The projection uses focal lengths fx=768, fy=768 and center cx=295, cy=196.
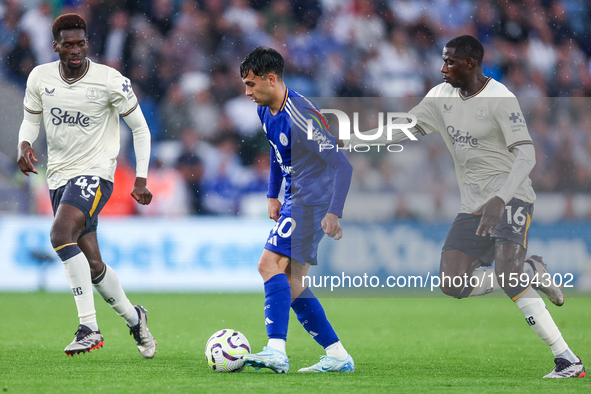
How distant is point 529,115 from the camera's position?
9.48 metres

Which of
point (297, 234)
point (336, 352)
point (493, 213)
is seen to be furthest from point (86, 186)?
point (493, 213)

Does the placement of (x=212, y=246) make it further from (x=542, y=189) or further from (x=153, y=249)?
(x=542, y=189)

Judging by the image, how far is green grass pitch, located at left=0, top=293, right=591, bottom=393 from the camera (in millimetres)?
3561

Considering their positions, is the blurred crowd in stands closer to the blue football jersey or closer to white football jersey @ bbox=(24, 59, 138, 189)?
white football jersey @ bbox=(24, 59, 138, 189)

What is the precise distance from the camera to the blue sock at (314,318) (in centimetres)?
409

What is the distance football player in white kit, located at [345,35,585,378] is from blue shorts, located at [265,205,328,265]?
0.77 metres

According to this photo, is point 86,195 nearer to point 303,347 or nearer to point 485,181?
Result: point 303,347

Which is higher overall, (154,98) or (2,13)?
(2,13)

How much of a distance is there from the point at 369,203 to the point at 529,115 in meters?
2.52

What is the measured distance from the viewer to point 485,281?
466 cm

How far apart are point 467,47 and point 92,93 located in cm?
232

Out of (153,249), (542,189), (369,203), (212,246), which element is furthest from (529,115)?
(153,249)

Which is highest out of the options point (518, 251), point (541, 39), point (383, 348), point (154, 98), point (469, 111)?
point (541, 39)

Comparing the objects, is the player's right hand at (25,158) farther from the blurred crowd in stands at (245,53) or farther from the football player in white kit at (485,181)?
the blurred crowd in stands at (245,53)
